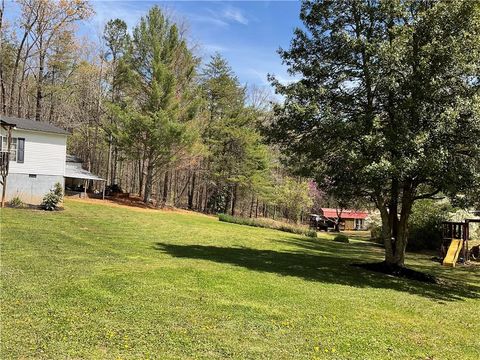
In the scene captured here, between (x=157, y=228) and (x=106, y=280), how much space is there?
11795 mm

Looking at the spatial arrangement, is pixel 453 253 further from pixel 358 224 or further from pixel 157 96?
pixel 358 224

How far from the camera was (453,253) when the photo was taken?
62.1 ft

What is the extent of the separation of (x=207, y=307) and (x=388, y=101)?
28.5 feet

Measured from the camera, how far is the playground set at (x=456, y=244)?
738 inches

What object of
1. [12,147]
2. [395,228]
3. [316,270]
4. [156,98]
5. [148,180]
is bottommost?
[316,270]

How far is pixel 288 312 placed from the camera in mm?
7477

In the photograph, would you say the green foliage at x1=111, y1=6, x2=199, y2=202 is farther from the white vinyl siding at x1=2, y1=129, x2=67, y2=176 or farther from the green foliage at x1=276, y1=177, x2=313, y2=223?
the green foliage at x1=276, y1=177, x2=313, y2=223

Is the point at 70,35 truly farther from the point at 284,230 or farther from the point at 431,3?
the point at 431,3

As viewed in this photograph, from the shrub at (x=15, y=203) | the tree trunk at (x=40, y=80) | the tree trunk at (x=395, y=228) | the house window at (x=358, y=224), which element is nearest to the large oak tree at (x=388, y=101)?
the tree trunk at (x=395, y=228)

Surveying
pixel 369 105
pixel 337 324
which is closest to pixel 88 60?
pixel 369 105

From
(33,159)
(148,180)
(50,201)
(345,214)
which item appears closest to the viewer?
(50,201)

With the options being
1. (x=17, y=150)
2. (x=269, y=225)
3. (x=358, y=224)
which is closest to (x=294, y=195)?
(x=269, y=225)

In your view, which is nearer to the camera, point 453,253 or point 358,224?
point 453,253

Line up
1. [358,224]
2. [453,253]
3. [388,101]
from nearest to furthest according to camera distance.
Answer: [388,101]
[453,253]
[358,224]
